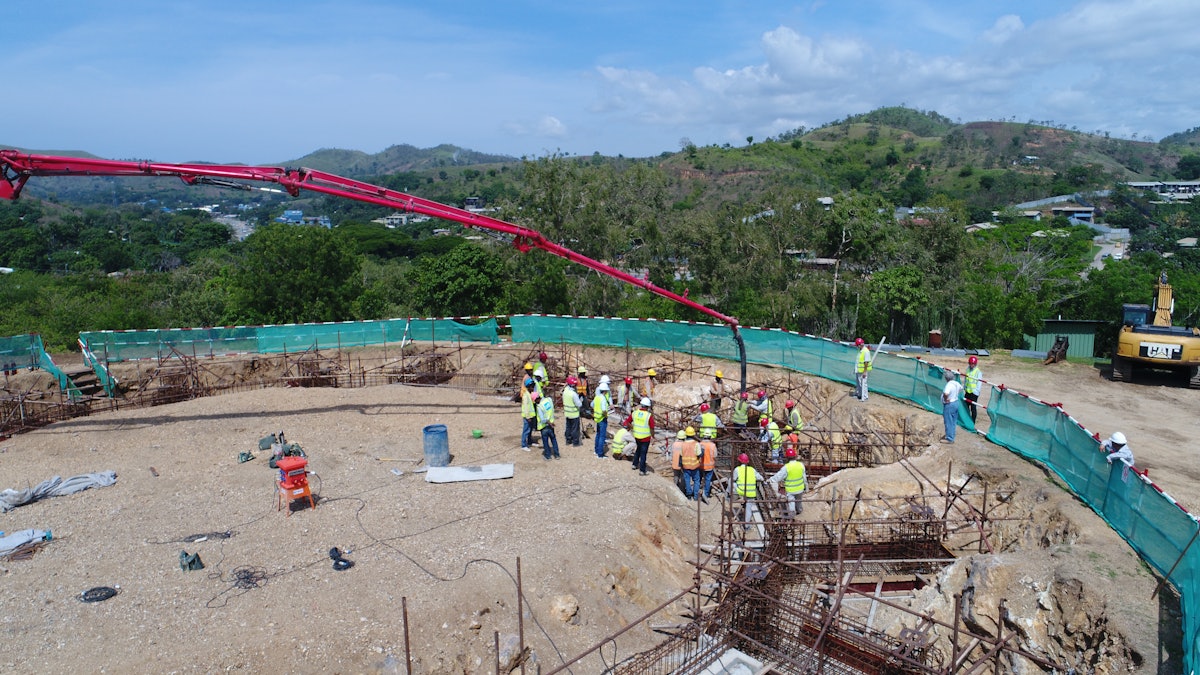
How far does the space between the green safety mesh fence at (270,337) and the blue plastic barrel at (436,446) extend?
9895 millimetres

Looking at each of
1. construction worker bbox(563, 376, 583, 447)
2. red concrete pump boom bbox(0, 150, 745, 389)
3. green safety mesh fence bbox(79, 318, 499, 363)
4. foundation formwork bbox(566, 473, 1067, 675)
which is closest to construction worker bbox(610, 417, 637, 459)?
construction worker bbox(563, 376, 583, 447)

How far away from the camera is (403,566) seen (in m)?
11.2

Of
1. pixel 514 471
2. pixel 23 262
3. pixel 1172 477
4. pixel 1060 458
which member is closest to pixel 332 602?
pixel 514 471

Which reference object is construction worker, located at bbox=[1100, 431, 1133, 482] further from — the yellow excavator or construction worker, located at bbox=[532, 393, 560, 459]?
construction worker, located at bbox=[532, 393, 560, 459]

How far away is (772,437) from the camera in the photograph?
52.4 feet

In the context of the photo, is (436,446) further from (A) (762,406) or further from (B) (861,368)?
(B) (861,368)

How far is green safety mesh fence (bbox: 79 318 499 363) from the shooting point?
2278 cm

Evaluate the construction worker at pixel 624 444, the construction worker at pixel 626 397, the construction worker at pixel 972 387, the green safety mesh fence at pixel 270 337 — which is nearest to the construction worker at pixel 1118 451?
the construction worker at pixel 972 387

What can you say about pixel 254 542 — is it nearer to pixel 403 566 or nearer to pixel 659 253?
pixel 403 566

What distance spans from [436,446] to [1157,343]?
56.8 ft

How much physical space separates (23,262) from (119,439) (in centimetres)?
7594

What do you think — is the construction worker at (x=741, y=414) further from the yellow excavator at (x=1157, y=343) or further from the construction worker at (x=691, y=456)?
the yellow excavator at (x=1157, y=343)

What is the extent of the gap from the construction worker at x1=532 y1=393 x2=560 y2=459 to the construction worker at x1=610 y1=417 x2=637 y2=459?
4.16 ft

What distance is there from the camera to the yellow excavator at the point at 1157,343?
17.9m
